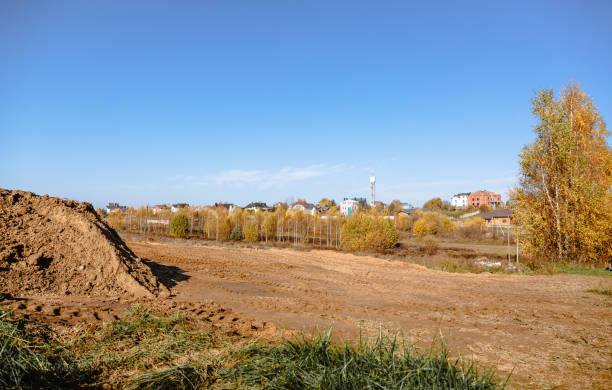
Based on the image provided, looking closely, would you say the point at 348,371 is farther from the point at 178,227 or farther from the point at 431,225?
the point at 431,225

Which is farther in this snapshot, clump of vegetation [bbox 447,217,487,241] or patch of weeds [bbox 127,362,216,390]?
clump of vegetation [bbox 447,217,487,241]

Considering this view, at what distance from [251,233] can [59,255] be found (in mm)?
37707

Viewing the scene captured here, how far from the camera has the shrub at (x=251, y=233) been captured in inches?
1802

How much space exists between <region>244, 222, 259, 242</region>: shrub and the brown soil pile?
35.9 metres

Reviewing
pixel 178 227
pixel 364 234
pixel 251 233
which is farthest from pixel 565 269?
pixel 178 227

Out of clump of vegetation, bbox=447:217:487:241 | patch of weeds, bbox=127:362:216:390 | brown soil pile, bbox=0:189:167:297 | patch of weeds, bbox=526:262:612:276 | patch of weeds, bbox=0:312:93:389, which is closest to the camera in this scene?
patch of weeds, bbox=0:312:93:389

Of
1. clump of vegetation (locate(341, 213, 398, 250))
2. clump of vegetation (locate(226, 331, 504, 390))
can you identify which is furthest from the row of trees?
clump of vegetation (locate(226, 331, 504, 390))

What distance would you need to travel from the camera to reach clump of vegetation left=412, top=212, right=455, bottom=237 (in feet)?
187

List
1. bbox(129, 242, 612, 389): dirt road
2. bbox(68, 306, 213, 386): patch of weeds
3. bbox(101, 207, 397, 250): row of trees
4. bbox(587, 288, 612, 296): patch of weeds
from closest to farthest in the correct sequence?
1. bbox(68, 306, 213, 386): patch of weeds
2. bbox(129, 242, 612, 389): dirt road
3. bbox(587, 288, 612, 296): patch of weeds
4. bbox(101, 207, 397, 250): row of trees

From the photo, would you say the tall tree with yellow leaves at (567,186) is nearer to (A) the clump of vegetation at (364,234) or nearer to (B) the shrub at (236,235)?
(A) the clump of vegetation at (364,234)

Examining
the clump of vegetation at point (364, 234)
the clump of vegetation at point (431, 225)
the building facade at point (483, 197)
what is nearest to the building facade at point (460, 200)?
the building facade at point (483, 197)

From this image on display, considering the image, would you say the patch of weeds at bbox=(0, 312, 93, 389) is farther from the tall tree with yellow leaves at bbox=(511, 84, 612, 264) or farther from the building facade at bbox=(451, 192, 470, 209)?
the building facade at bbox=(451, 192, 470, 209)

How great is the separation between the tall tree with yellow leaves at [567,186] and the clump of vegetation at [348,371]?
17.5m

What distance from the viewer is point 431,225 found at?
57.3 m
